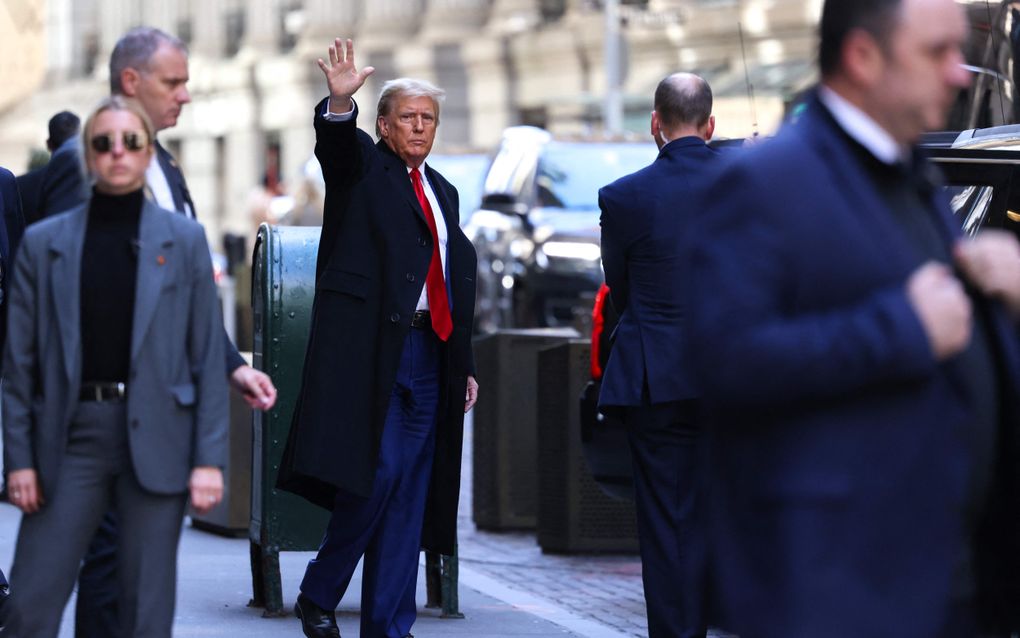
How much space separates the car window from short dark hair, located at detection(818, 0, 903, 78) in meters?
2.96

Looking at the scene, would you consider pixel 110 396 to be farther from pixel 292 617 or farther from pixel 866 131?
pixel 292 617

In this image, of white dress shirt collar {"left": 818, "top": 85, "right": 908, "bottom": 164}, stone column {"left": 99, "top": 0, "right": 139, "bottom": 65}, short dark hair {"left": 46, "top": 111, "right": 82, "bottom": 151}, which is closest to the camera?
white dress shirt collar {"left": 818, "top": 85, "right": 908, "bottom": 164}

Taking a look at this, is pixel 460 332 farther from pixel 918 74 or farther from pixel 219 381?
pixel 918 74

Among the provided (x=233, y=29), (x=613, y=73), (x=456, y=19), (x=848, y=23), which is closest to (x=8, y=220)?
(x=848, y=23)

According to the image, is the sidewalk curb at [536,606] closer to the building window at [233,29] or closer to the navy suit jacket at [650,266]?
the navy suit jacket at [650,266]

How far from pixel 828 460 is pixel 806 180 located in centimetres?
44

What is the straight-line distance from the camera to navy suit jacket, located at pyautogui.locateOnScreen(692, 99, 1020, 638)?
11.3ft

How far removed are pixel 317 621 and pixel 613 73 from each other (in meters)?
27.8

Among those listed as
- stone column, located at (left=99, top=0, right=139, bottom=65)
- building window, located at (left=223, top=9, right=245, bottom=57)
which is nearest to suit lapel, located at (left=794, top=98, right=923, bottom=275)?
building window, located at (left=223, top=9, right=245, bottom=57)

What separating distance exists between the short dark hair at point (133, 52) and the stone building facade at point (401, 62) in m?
15.6

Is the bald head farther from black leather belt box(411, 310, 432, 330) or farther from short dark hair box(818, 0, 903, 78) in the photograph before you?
short dark hair box(818, 0, 903, 78)

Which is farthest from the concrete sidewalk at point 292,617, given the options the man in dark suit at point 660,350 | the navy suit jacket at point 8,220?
the navy suit jacket at point 8,220

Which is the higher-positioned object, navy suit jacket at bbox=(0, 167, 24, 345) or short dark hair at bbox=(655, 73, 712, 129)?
short dark hair at bbox=(655, 73, 712, 129)

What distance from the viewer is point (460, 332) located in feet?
24.3
